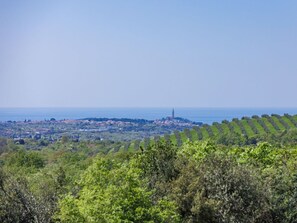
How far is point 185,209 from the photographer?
22.1 m

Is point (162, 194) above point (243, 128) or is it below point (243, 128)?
below

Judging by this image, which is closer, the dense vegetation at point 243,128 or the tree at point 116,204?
the tree at point 116,204

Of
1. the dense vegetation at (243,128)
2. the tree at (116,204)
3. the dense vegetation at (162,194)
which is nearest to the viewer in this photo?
the tree at (116,204)

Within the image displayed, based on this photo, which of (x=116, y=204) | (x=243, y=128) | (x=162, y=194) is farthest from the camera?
(x=243, y=128)

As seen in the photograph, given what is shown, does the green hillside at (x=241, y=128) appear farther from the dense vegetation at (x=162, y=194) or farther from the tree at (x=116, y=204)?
the tree at (x=116, y=204)

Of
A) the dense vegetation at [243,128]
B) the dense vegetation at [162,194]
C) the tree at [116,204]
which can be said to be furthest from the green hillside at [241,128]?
the tree at [116,204]

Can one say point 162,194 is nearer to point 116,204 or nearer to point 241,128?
point 116,204

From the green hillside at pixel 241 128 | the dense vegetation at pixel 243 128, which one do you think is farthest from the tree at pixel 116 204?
the green hillside at pixel 241 128

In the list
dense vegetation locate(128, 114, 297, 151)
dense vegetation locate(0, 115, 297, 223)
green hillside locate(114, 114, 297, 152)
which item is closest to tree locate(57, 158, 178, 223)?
dense vegetation locate(0, 115, 297, 223)

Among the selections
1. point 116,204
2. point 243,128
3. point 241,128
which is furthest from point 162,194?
point 241,128

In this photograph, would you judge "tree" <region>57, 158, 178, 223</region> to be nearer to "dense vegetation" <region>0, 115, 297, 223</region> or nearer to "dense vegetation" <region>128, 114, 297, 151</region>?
"dense vegetation" <region>0, 115, 297, 223</region>

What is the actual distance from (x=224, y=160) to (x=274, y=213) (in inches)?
147

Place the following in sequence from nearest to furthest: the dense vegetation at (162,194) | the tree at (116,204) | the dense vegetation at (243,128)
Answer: the tree at (116,204) < the dense vegetation at (162,194) < the dense vegetation at (243,128)

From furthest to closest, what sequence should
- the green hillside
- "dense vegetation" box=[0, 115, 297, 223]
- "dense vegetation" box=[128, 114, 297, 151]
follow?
the green hillside → "dense vegetation" box=[128, 114, 297, 151] → "dense vegetation" box=[0, 115, 297, 223]
